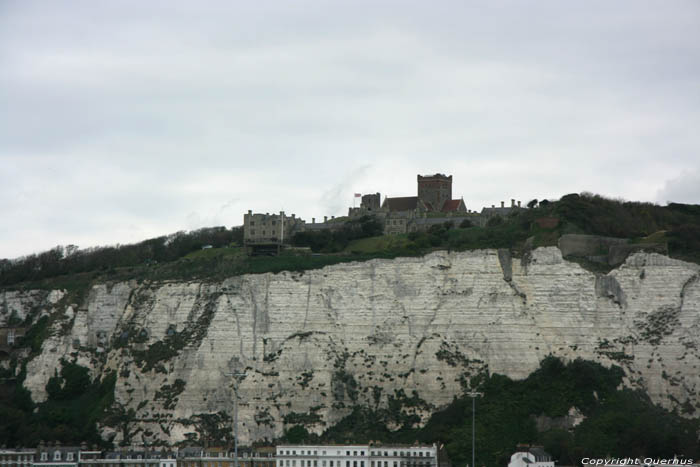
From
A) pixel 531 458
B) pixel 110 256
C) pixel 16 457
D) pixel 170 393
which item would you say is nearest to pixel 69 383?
pixel 170 393

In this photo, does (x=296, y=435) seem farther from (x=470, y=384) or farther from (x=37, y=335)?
(x=37, y=335)

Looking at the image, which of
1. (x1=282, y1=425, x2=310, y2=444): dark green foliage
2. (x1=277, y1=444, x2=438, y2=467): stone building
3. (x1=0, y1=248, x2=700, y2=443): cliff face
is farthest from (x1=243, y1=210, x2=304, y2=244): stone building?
(x1=277, y1=444, x2=438, y2=467): stone building

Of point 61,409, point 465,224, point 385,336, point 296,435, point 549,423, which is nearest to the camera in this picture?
point 549,423

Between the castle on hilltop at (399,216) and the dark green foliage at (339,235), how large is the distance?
41.2 inches

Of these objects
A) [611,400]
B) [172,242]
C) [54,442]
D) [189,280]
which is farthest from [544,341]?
[172,242]

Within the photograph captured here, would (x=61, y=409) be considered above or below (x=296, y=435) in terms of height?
above

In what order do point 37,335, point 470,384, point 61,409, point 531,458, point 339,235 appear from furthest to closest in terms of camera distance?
point 339,235
point 37,335
point 61,409
point 470,384
point 531,458

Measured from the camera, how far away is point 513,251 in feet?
285

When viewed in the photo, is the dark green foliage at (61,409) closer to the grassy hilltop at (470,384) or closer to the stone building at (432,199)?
the grassy hilltop at (470,384)

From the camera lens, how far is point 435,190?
110 m

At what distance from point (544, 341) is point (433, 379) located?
7.57 meters

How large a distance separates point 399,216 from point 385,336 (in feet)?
69.6

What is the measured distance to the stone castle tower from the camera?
110000 mm

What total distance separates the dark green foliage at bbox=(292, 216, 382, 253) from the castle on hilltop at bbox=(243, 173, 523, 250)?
105 cm
